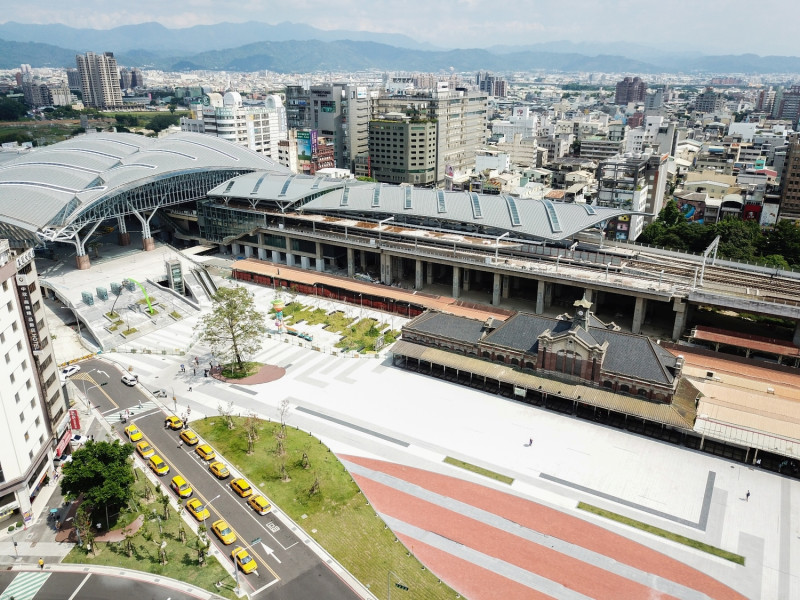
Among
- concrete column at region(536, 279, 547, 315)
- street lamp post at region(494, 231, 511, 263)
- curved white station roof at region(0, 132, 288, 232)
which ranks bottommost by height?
concrete column at region(536, 279, 547, 315)

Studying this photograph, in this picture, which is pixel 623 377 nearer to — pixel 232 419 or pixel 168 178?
pixel 232 419

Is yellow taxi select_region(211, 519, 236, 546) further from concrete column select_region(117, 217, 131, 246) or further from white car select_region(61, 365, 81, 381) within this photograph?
concrete column select_region(117, 217, 131, 246)

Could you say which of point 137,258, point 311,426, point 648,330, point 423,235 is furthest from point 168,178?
point 648,330

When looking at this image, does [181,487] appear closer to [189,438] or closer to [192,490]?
[192,490]

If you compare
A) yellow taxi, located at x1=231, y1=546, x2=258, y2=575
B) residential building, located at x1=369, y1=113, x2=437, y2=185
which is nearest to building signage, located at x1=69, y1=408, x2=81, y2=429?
yellow taxi, located at x1=231, y1=546, x2=258, y2=575

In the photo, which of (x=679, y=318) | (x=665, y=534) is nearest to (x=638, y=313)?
(x=679, y=318)
